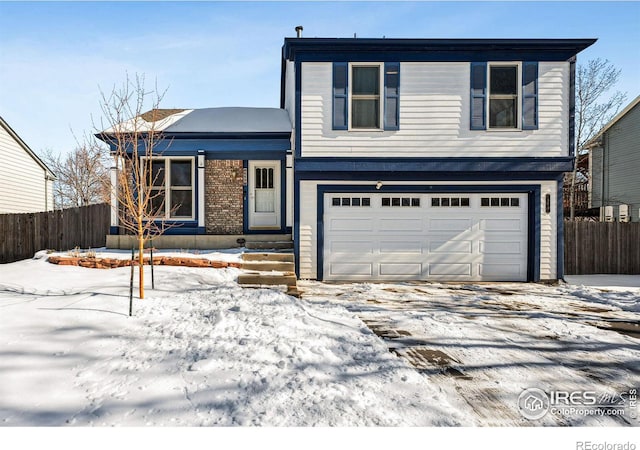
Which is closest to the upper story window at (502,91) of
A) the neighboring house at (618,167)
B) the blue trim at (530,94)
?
the blue trim at (530,94)

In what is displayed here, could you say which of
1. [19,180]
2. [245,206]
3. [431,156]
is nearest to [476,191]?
[431,156]

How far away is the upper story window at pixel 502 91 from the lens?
8.75 metres

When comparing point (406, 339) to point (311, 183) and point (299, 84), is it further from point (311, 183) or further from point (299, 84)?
point (299, 84)

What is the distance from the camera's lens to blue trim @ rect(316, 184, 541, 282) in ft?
28.6

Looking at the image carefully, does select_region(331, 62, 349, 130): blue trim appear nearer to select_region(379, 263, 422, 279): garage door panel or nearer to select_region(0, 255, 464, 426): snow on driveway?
select_region(379, 263, 422, 279): garage door panel

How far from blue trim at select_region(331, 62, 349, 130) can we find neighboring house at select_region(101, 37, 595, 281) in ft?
0.09

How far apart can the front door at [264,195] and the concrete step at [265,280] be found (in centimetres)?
362

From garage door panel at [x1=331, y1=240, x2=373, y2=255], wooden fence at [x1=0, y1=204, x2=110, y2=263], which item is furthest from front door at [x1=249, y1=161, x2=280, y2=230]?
wooden fence at [x1=0, y1=204, x2=110, y2=263]

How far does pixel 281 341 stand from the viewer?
3857mm

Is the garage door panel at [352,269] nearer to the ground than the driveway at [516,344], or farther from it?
farther from it

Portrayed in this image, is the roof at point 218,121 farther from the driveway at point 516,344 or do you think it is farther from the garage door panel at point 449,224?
the driveway at point 516,344

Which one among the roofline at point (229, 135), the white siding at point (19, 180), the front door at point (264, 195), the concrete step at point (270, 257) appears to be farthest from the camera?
the white siding at point (19, 180)

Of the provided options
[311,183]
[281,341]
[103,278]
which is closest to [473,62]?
[311,183]

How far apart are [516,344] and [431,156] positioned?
223 inches
